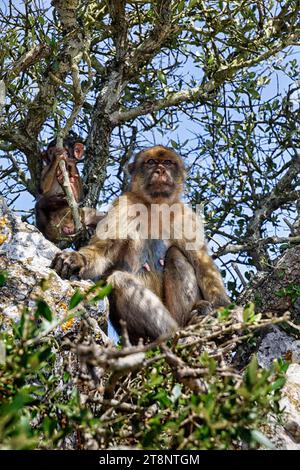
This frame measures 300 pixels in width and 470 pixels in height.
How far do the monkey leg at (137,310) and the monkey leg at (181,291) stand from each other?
49cm

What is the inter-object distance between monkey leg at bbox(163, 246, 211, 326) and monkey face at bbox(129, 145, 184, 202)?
2.14 feet

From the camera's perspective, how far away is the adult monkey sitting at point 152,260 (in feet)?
Answer: 16.1

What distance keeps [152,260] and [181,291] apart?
405 millimetres

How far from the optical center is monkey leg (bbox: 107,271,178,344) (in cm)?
489

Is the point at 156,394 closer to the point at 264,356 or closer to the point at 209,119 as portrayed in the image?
the point at 264,356

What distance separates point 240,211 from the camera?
20.6 feet

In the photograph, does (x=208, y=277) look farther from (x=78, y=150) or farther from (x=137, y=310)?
(x=78, y=150)

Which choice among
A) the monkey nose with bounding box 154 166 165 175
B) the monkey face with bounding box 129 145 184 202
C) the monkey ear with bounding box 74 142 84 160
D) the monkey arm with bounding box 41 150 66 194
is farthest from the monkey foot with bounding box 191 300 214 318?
the monkey ear with bounding box 74 142 84 160

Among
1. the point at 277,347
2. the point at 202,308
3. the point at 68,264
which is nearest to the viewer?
the point at 68,264

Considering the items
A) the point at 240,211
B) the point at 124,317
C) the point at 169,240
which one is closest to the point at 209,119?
the point at 240,211

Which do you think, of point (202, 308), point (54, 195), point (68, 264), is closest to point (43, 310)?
point (68, 264)

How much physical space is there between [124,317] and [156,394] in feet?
8.21

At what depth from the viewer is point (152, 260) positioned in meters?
5.71

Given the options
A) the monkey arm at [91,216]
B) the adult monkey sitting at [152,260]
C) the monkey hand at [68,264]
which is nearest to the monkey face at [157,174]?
the adult monkey sitting at [152,260]
